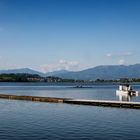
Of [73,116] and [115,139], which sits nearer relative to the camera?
[115,139]

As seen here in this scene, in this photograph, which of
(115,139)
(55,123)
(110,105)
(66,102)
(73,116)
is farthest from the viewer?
(66,102)

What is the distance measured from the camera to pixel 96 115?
49.6 metres

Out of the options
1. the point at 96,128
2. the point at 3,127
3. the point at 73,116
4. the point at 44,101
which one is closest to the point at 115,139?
the point at 96,128

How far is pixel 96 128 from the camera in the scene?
37562mm

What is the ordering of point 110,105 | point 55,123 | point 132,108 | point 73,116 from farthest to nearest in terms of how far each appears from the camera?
point 110,105 < point 132,108 < point 73,116 < point 55,123

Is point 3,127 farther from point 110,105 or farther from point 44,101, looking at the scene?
point 44,101

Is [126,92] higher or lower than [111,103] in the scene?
higher

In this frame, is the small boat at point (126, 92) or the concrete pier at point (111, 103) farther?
the small boat at point (126, 92)

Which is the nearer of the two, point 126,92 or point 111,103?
point 111,103

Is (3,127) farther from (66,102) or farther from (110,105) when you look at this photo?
(66,102)

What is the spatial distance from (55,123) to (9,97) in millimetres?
49180

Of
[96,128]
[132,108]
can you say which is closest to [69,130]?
[96,128]

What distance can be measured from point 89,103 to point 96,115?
17500 millimetres

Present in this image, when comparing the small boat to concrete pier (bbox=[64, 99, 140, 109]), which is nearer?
concrete pier (bbox=[64, 99, 140, 109])
